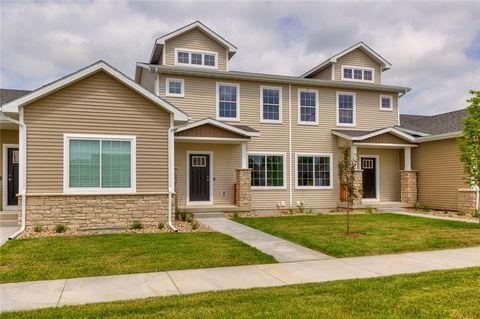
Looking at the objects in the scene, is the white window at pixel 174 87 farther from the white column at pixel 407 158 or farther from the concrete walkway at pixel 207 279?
the white column at pixel 407 158

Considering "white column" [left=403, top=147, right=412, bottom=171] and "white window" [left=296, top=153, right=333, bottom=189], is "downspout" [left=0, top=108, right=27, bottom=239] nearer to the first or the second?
"white window" [left=296, top=153, right=333, bottom=189]

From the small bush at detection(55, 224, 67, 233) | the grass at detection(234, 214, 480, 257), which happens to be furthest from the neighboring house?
the grass at detection(234, 214, 480, 257)

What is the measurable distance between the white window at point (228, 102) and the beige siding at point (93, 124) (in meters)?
5.10

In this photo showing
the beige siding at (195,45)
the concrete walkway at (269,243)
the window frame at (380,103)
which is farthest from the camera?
the window frame at (380,103)

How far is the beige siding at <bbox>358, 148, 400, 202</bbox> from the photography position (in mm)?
18859

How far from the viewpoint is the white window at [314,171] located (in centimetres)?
1758

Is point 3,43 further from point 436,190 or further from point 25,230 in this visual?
point 436,190

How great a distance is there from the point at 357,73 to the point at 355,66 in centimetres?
37

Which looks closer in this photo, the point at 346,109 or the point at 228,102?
the point at 228,102

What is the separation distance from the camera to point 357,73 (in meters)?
19.6

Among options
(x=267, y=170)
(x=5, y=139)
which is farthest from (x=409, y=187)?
(x=5, y=139)

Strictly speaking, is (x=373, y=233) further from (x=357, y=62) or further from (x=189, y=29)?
(x=189, y=29)

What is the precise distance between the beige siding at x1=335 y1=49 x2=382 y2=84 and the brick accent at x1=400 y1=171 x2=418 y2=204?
16.5 ft

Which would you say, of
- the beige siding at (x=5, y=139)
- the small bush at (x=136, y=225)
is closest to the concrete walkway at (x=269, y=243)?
the small bush at (x=136, y=225)
